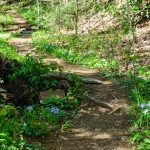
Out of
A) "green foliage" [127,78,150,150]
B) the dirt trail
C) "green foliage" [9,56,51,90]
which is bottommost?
the dirt trail

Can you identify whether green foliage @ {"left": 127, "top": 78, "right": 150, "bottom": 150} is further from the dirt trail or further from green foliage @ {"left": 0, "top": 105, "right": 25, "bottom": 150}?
green foliage @ {"left": 0, "top": 105, "right": 25, "bottom": 150}

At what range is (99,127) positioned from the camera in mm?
5613

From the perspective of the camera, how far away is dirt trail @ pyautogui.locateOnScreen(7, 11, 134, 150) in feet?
16.2

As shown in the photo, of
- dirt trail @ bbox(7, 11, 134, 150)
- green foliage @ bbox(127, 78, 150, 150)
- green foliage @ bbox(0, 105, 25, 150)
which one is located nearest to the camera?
green foliage @ bbox(0, 105, 25, 150)

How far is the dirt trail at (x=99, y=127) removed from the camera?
4.93 metres

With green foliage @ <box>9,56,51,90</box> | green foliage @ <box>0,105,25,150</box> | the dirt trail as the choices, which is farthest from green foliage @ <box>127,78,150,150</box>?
green foliage @ <box>9,56,51,90</box>

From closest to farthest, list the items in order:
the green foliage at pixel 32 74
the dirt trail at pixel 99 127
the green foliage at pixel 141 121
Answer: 1. the green foliage at pixel 141 121
2. the dirt trail at pixel 99 127
3. the green foliage at pixel 32 74

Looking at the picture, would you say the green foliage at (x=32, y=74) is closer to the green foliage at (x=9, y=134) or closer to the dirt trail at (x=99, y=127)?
the dirt trail at (x=99, y=127)

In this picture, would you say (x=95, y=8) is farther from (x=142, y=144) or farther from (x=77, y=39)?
(x=142, y=144)

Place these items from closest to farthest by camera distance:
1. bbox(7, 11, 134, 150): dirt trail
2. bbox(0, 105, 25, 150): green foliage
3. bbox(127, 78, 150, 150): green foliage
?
bbox(0, 105, 25, 150): green foliage → bbox(127, 78, 150, 150): green foliage → bbox(7, 11, 134, 150): dirt trail

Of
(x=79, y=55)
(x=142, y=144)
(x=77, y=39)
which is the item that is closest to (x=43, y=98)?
(x=142, y=144)

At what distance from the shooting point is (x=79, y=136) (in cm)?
527

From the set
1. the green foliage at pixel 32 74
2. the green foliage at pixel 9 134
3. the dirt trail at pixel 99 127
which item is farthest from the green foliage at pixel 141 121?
the green foliage at pixel 32 74

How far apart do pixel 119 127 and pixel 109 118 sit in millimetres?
544
